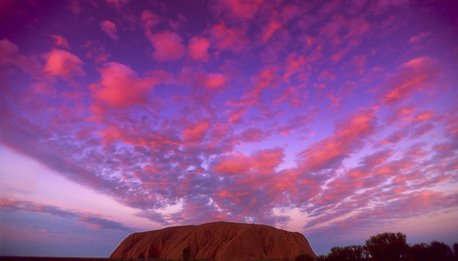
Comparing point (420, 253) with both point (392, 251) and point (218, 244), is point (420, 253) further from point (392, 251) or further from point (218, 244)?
point (218, 244)

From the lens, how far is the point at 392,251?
91.6 feet

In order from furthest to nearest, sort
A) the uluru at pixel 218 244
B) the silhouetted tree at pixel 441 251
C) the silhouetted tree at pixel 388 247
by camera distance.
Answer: the uluru at pixel 218 244, the silhouetted tree at pixel 388 247, the silhouetted tree at pixel 441 251

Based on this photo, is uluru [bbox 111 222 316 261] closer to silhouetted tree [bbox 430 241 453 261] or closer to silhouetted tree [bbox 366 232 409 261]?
silhouetted tree [bbox 366 232 409 261]

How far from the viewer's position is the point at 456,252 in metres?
25.3

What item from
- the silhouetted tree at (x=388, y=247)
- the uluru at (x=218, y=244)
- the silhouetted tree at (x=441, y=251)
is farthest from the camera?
the uluru at (x=218, y=244)

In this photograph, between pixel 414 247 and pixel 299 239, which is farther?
pixel 299 239

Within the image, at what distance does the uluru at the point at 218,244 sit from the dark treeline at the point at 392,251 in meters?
51.6

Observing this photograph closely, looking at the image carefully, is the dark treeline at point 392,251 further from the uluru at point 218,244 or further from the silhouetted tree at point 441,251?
the uluru at point 218,244

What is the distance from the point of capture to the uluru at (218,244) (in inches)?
3371

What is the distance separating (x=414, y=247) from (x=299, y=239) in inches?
3002

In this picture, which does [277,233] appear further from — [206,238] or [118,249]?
[118,249]

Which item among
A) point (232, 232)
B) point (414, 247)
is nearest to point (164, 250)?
point (232, 232)

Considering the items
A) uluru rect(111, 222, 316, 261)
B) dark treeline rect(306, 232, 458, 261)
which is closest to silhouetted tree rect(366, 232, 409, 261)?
dark treeline rect(306, 232, 458, 261)

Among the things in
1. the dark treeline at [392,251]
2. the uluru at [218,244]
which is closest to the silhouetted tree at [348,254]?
the dark treeline at [392,251]
